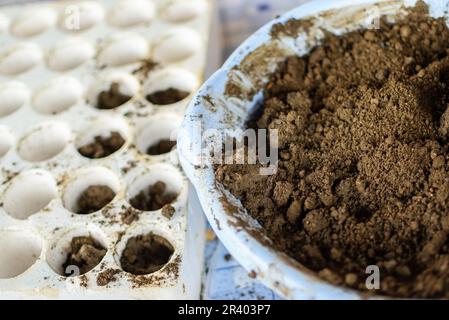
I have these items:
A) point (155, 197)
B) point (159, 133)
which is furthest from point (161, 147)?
point (155, 197)

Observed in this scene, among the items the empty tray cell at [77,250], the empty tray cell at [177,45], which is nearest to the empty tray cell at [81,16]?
the empty tray cell at [177,45]

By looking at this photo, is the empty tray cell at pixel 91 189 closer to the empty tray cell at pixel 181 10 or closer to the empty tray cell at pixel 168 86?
the empty tray cell at pixel 168 86

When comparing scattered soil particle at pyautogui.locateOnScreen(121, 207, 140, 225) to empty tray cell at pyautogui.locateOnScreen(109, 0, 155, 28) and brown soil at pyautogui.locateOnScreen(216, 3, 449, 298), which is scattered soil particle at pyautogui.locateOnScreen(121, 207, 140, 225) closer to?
brown soil at pyautogui.locateOnScreen(216, 3, 449, 298)

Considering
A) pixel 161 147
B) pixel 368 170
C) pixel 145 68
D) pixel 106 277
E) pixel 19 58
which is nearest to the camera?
pixel 368 170

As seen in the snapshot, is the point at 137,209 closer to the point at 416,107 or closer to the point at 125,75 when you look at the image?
the point at 125,75

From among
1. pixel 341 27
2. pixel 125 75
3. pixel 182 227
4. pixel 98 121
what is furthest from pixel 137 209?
pixel 341 27

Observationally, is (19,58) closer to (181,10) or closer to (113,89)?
(113,89)

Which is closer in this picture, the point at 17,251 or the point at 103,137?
the point at 17,251
